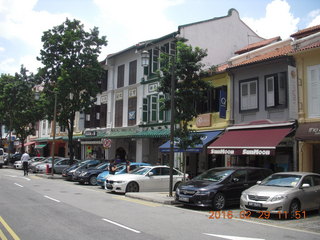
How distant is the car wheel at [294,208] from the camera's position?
11.0 m

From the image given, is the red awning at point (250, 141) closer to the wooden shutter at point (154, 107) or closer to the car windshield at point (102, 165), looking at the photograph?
the car windshield at point (102, 165)

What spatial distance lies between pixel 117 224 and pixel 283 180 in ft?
20.7

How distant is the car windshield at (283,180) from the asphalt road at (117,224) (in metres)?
1.78

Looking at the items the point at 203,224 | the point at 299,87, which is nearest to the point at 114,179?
the point at 203,224

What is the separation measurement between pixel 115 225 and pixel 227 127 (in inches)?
490

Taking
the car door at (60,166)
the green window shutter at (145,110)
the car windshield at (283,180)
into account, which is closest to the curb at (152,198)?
the car windshield at (283,180)

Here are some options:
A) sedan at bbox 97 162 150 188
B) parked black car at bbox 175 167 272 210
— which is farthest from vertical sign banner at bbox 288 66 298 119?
sedan at bbox 97 162 150 188

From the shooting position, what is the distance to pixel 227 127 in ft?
66.0

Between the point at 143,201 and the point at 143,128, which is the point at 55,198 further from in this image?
the point at 143,128

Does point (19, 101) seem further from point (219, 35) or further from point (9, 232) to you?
point (9, 232)

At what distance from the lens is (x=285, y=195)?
428 inches

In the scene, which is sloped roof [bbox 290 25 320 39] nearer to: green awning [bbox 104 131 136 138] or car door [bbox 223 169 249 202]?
car door [bbox 223 169 249 202]

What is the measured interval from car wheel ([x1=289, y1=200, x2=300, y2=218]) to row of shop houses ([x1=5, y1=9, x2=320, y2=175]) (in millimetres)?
4442
